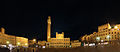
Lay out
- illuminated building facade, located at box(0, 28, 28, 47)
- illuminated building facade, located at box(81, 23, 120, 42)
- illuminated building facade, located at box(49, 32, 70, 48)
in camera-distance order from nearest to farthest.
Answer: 1. illuminated building facade, located at box(81, 23, 120, 42)
2. illuminated building facade, located at box(0, 28, 28, 47)
3. illuminated building facade, located at box(49, 32, 70, 48)

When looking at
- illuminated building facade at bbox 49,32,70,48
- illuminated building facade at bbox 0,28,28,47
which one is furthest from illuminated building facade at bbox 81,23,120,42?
illuminated building facade at bbox 0,28,28,47

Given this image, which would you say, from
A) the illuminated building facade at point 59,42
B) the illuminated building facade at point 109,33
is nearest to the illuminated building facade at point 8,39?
the illuminated building facade at point 59,42

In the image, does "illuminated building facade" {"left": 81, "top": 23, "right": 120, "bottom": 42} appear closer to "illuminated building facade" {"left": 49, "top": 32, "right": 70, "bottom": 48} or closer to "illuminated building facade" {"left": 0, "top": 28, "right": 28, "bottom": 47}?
"illuminated building facade" {"left": 49, "top": 32, "right": 70, "bottom": 48}

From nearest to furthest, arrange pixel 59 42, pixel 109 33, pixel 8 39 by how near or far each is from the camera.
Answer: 1. pixel 109 33
2. pixel 8 39
3. pixel 59 42

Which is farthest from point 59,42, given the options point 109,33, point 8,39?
point 109,33

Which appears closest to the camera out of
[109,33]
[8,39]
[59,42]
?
[109,33]

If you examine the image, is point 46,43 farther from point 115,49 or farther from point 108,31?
point 115,49

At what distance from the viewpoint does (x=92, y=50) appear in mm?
42500

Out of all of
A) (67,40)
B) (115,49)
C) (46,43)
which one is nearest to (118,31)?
(115,49)

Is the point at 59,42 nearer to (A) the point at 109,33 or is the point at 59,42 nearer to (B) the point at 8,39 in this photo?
(B) the point at 8,39

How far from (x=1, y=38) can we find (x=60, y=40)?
5141cm

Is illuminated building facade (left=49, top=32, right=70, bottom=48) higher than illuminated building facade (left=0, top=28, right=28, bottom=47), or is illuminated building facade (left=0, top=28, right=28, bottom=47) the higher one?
illuminated building facade (left=0, top=28, right=28, bottom=47)

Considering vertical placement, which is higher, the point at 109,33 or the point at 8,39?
the point at 109,33

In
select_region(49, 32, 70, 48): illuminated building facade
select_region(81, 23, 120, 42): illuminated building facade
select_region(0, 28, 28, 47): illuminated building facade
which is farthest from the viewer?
select_region(49, 32, 70, 48): illuminated building facade
